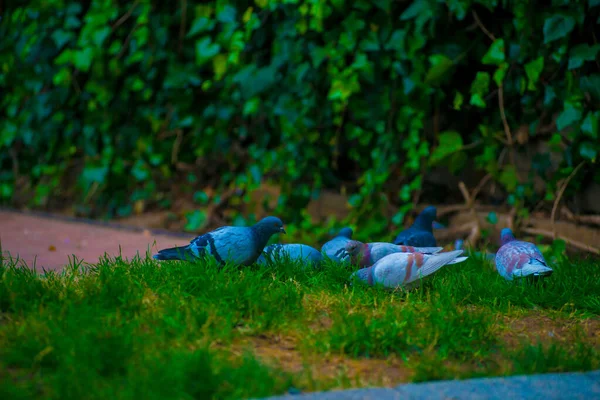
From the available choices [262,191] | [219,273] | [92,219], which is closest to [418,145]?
[262,191]

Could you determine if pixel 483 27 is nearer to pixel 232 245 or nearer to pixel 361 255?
pixel 361 255

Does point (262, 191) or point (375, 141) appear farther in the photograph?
point (262, 191)

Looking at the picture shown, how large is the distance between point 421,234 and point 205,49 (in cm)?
248

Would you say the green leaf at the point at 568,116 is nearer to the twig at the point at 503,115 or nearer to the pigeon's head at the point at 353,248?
the twig at the point at 503,115

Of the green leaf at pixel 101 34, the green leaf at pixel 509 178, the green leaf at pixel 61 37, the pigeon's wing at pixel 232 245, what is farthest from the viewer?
the green leaf at pixel 61 37

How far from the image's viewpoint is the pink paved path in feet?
15.8

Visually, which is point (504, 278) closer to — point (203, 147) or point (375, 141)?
point (375, 141)

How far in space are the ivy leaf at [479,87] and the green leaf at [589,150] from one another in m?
0.65

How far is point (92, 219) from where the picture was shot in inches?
266

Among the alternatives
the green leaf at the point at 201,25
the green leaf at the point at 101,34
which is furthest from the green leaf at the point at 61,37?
the green leaf at the point at 201,25

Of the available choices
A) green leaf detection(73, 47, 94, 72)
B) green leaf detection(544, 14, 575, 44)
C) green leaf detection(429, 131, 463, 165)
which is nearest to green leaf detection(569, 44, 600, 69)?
green leaf detection(544, 14, 575, 44)

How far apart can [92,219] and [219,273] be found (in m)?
3.74

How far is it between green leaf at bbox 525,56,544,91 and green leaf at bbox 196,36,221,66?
7.30ft

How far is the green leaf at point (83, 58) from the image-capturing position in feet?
20.6
